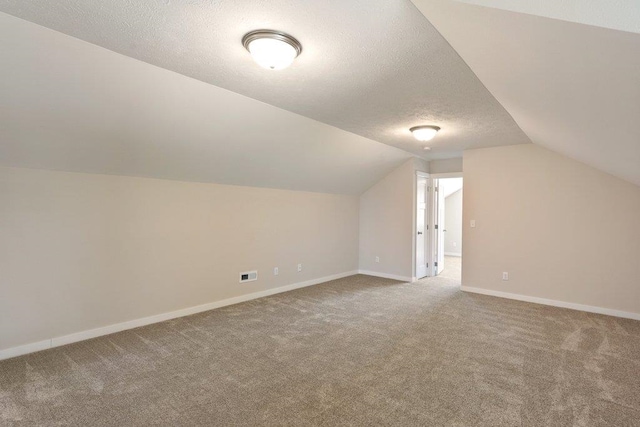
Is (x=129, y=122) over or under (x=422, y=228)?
over

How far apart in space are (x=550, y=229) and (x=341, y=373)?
151 inches

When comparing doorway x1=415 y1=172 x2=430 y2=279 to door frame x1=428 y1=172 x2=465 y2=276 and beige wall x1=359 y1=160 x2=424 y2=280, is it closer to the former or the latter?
door frame x1=428 y1=172 x2=465 y2=276

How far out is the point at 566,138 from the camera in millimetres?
3311

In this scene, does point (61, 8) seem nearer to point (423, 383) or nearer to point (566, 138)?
point (423, 383)

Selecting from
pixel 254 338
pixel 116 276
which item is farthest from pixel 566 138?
pixel 116 276

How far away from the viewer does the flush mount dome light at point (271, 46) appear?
1.93 metres

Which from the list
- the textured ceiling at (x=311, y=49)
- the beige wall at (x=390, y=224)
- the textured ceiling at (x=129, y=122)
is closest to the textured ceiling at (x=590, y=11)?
the textured ceiling at (x=311, y=49)

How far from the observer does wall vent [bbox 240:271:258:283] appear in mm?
4613

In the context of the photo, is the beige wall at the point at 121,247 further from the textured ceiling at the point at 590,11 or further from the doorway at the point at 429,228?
the textured ceiling at the point at 590,11

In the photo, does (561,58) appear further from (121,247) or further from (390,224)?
(390,224)

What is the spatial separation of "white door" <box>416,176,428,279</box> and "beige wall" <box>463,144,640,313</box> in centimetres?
97

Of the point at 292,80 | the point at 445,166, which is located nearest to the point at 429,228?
the point at 445,166

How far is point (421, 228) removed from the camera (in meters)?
6.22

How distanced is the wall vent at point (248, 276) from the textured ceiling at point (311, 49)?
2347 millimetres
